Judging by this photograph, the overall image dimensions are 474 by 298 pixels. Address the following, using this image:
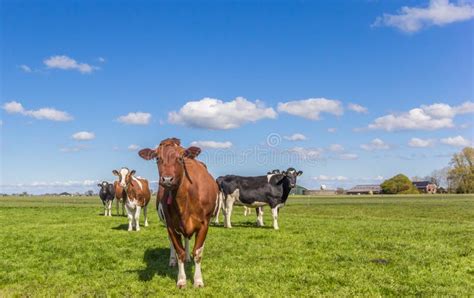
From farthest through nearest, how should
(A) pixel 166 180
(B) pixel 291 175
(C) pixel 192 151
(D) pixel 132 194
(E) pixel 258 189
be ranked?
(B) pixel 291 175
(E) pixel 258 189
(D) pixel 132 194
(C) pixel 192 151
(A) pixel 166 180

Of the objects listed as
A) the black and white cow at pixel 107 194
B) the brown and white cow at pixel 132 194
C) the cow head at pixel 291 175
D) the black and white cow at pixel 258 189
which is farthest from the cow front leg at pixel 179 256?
the black and white cow at pixel 107 194

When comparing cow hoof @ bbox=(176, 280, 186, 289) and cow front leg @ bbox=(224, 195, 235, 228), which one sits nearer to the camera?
cow hoof @ bbox=(176, 280, 186, 289)

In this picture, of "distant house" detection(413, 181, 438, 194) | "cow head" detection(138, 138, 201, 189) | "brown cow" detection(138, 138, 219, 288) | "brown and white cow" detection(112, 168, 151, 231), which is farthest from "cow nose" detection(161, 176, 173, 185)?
"distant house" detection(413, 181, 438, 194)

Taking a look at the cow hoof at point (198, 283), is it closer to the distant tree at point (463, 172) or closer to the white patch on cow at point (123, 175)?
the white patch on cow at point (123, 175)

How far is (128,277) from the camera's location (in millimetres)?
9719

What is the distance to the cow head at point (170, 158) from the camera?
8.19 m

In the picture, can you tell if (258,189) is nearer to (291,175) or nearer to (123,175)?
(291,175)

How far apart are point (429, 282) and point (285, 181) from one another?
40.5 ft

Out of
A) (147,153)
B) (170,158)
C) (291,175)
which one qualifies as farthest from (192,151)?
(291,175)

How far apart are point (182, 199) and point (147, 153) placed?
1.17 m

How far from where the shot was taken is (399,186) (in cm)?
13725

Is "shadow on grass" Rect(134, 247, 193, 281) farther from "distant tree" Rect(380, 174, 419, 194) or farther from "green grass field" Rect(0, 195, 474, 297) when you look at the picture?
"distant tree" Rect(380, 174, 419, 194)

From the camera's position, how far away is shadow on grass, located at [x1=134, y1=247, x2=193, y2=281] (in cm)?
994

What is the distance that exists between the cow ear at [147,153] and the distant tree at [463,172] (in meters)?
130
